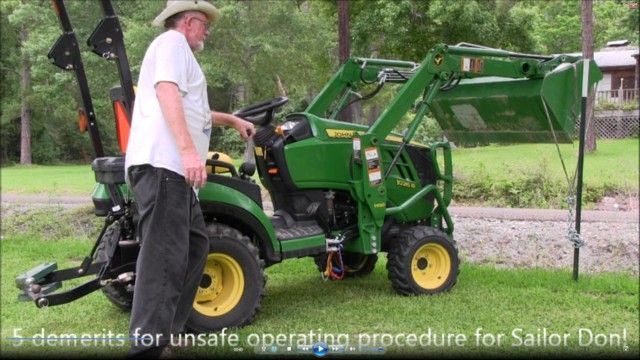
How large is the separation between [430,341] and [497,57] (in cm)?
264

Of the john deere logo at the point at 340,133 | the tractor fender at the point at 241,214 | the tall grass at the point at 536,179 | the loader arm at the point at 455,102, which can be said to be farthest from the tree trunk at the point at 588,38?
the tractor fender at the point at 241,214

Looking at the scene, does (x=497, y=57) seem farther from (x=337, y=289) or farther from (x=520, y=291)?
(x=337, y=289)

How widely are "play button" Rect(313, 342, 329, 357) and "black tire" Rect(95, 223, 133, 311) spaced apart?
4.00 ft

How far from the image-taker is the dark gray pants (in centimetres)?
367

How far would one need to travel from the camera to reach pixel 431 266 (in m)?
5.92

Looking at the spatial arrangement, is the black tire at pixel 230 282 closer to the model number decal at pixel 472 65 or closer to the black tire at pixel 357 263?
the black tire at pixel 357 263

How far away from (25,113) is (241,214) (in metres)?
20.8

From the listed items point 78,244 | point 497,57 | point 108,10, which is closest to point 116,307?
point 108,10

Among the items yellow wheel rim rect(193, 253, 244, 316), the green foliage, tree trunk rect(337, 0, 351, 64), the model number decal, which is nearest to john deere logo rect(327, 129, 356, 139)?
the model number decal

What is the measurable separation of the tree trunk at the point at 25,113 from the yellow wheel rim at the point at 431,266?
14.9 metres

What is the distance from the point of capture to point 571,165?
11.8 m

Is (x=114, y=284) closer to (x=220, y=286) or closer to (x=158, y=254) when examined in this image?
(x=220, y=286)

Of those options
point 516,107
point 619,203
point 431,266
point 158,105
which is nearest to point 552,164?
point 619,203

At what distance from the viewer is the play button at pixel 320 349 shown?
426 cm
